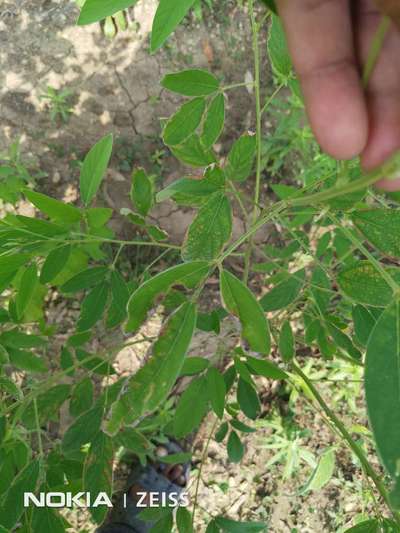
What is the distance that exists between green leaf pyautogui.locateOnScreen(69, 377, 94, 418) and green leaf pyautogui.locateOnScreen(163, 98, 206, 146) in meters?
0.81

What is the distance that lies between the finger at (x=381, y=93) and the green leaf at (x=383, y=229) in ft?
0.57

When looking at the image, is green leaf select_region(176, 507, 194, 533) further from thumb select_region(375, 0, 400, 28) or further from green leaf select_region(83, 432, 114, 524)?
Answer: thumb select_region(375, 0, 400, 28)

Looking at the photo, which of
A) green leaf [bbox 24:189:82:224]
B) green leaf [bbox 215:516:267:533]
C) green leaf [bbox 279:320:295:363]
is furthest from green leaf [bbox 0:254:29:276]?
green leaf [bbox 215:516:267:533]

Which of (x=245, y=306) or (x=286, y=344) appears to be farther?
(x=286, y=344)

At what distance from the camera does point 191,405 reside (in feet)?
4.85

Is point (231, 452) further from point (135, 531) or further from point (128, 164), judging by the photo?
point (128, 164)

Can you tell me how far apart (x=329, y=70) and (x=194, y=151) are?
0.38 meters

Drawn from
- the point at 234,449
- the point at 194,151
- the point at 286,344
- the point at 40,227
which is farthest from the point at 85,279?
the point at 234,449

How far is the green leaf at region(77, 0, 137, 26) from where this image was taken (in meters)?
1.05

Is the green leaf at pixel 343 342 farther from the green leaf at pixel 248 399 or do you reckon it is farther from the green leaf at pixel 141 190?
the green leaf at pixel 141 190

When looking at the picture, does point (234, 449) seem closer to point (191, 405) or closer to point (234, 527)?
point (234, 527)

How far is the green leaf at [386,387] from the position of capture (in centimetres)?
64

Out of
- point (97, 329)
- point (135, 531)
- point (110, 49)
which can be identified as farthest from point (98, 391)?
point (110, 49)

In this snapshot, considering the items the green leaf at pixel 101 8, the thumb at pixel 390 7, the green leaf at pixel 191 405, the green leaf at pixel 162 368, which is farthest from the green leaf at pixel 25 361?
the thumb at pixel 390 7
